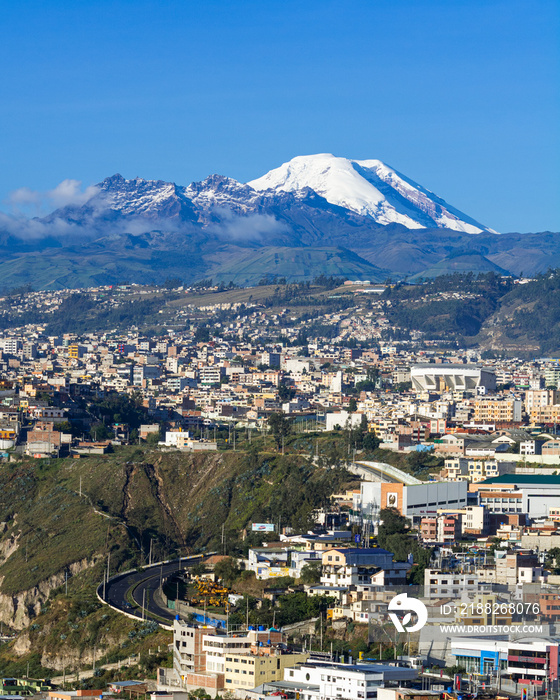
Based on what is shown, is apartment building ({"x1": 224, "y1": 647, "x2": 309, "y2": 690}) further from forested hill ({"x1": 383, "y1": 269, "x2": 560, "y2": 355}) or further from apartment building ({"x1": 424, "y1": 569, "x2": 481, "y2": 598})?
forested hill ({"x1": 383, "y1": 269, "x2": 560, "y2": 355})

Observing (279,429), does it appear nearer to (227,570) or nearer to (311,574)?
(227,570)

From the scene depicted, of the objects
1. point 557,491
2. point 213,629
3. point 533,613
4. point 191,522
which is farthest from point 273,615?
point 191,522

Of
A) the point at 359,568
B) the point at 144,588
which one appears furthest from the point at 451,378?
the point at 359,568

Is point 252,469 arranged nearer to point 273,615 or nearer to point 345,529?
point 345,529

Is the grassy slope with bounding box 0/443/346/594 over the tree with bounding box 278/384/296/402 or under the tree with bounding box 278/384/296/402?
under

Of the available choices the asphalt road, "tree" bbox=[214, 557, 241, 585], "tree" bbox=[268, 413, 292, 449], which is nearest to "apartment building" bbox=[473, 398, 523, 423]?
"tree" bbox=[268, 413, 292, 449]

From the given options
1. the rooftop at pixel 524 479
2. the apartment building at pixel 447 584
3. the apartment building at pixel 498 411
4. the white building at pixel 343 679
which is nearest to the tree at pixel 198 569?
the apartment building at pixel 447 584

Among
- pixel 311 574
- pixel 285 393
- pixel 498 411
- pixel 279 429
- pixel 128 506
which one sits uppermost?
pixel 285 393

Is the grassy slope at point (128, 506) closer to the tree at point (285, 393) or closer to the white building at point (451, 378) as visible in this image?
the tree at point (285, 393)
